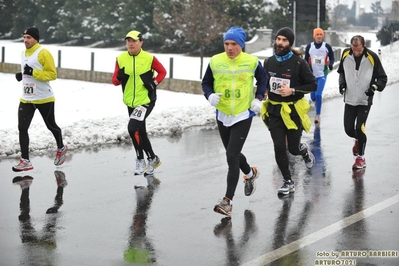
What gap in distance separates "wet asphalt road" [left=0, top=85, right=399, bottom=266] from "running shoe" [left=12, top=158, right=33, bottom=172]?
119 mm

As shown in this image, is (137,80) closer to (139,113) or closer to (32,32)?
(139,113)

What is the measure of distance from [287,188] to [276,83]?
1179 mm

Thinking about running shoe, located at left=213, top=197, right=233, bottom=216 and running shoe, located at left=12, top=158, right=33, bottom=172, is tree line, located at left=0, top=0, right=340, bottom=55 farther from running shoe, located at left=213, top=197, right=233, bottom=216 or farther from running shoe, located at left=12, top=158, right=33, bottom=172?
running shoe, located at left=213, top=197, right=233, bottom=216

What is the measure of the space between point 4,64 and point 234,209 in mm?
26468

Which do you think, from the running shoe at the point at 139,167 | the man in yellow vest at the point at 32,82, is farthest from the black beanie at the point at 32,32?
the running shoe at the point at 139,167

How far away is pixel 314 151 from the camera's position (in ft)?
41.0

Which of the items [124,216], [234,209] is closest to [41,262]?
[124,216]

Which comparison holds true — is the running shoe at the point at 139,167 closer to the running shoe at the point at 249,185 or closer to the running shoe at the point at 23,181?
the running shoe at the point at 23,181

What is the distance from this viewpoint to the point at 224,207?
27.4 feet

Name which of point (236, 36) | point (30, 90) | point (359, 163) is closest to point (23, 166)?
point (30, 90)

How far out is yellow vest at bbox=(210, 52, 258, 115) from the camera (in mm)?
8633

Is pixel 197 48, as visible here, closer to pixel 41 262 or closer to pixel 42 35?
pixel 42 35

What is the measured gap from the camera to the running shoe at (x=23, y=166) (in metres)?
10.7

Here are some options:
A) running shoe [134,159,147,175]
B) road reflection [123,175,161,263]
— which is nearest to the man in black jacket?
running shoe [134,159,147,175]
